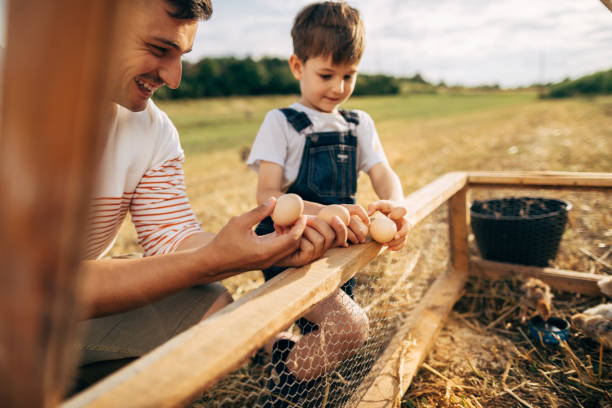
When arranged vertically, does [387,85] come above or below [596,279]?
above

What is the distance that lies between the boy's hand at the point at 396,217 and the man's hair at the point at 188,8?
793 mm

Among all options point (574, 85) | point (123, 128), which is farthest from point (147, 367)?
point (574, 85)

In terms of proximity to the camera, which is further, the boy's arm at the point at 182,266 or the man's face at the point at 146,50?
the man's face at the point at 146,50

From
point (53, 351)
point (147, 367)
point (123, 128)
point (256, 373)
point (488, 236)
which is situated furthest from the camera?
point (488, 236)

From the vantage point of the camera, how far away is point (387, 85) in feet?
128

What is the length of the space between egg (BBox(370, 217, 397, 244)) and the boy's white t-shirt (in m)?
0.64

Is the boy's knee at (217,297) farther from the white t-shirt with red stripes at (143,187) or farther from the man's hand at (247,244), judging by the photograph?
the man's hand at (247,244)

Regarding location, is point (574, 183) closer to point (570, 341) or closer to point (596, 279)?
point (596, 279)

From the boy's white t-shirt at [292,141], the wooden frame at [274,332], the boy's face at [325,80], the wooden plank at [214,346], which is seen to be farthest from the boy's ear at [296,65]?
the wooden plank at [214,346]

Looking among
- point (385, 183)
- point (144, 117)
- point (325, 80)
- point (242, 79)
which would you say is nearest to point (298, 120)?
point (325, 80)

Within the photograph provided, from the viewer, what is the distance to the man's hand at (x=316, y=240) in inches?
37.2

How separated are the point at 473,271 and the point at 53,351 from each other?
7.54 ft

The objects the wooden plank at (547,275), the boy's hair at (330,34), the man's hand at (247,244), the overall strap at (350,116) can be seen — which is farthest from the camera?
the wooden plank at (547,275)

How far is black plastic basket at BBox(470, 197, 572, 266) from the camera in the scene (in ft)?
6.78
